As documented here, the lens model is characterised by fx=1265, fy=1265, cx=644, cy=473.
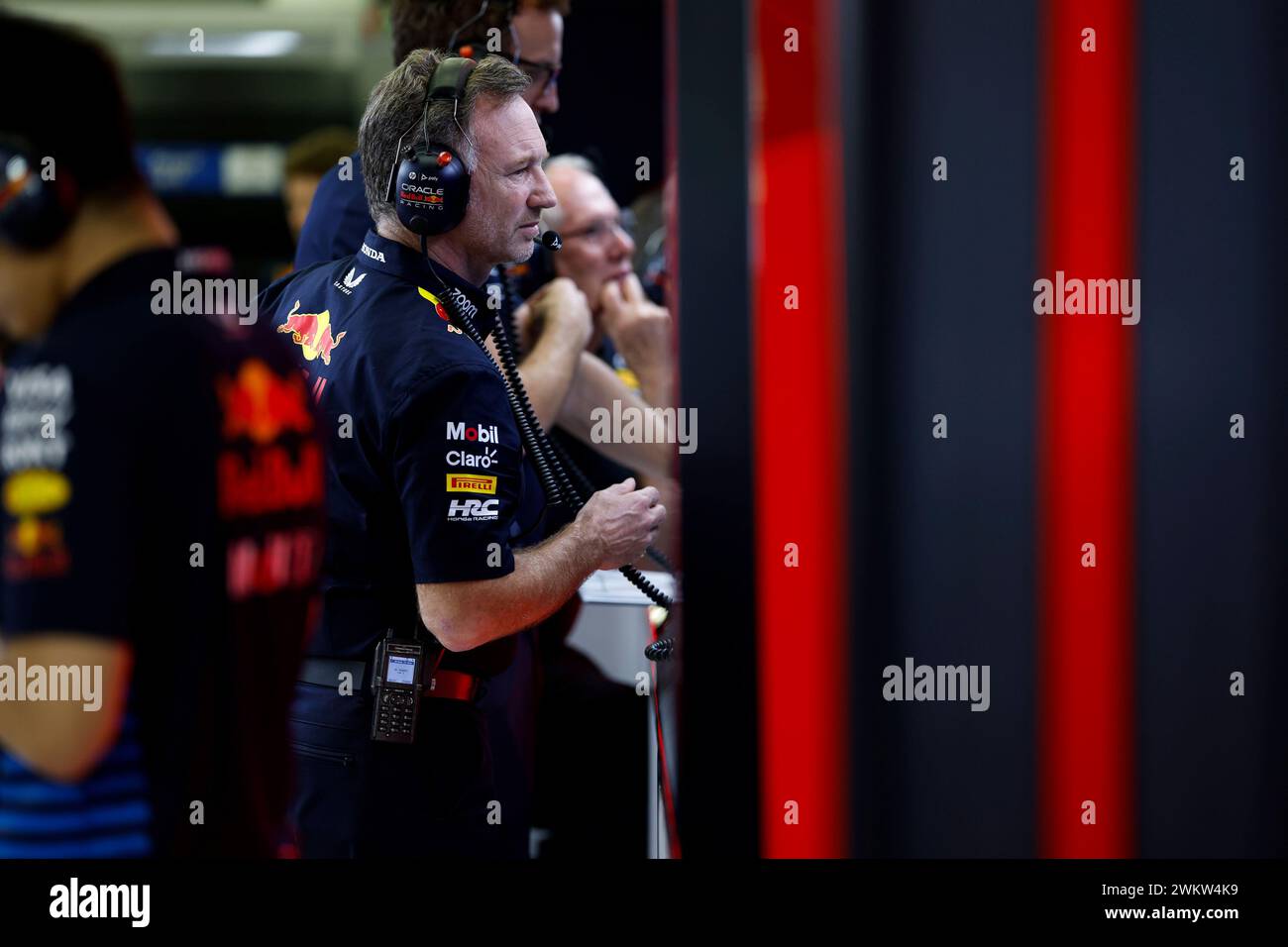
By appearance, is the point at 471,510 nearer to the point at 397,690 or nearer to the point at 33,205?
the point at 397,690

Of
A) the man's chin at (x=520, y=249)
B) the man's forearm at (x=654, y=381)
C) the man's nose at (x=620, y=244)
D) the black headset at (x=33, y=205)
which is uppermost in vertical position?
the man's nose at (x=620, y=244)

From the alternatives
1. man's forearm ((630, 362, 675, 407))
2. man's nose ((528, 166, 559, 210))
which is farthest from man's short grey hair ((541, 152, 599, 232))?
man's nose ((528, 166, 559, 210))

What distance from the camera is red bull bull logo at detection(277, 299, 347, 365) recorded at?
167 cm

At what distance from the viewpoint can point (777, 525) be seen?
144cm

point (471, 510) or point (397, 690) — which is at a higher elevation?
point (471, 510)

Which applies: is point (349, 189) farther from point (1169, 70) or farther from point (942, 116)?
point (1169, 70)

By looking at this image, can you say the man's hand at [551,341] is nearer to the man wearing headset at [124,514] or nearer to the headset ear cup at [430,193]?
the headset ear cup at [430,193]

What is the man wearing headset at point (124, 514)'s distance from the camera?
41.4 inches

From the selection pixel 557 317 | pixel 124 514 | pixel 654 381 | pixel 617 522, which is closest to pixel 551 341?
pixel 557 317

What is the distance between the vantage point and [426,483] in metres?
1.53

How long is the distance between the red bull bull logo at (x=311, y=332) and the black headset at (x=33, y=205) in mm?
514

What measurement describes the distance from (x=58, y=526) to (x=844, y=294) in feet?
2.81

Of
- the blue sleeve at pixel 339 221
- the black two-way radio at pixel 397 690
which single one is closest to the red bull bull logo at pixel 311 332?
the blue sleeve at pixel 339 221

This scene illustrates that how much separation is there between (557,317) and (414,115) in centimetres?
56
